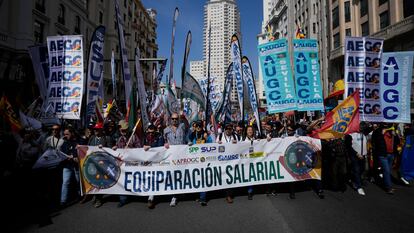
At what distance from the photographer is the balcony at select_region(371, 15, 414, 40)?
1847cm

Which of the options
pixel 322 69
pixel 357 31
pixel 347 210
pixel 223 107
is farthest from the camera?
pixel 322 69

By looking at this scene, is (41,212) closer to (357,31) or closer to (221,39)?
(357,31)

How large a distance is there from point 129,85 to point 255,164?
149 inches

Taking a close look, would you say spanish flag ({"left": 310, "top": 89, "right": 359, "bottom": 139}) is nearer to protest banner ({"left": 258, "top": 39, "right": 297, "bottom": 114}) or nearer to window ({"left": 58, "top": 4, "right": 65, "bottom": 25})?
protest banner ({"left": 258, "top": 39, "right": 297, "bottom": 114})

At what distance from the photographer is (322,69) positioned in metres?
34.4

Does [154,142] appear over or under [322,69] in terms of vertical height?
under

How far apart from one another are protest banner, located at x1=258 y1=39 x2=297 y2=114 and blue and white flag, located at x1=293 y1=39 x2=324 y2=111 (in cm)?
32

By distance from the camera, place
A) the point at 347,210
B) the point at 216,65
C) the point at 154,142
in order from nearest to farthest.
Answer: the point at 347,210
the point at 154,142
the point at 216,65

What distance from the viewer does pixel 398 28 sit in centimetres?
1970

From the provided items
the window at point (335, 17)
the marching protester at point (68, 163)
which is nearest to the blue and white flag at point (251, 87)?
the marching protester at point (68, 163)

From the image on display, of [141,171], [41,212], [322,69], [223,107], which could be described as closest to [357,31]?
[322,69]

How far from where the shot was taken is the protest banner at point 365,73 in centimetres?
650

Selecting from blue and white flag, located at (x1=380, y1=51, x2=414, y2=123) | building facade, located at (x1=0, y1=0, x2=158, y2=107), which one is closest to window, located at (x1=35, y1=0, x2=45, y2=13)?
building facade, located at (x1=0, y1=0, x2=158, y2=107)

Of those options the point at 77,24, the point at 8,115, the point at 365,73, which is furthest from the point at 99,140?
the point at 77,24
